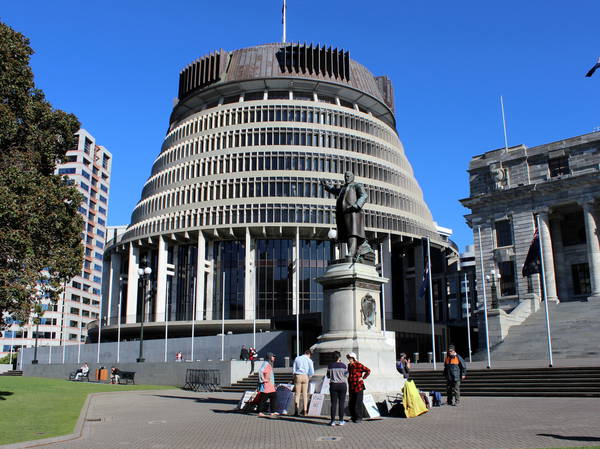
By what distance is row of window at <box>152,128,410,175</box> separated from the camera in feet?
253

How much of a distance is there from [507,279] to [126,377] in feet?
117

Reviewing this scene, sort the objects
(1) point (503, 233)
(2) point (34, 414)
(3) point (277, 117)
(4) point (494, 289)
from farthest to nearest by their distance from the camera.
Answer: (3) point (277, 117) → (1) point (503, 233) → (4) point (494, 289) → (2) point (34, 414)

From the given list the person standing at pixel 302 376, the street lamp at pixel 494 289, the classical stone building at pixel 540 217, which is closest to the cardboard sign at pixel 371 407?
the person standing at pixel 302 376

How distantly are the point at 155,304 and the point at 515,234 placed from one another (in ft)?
151

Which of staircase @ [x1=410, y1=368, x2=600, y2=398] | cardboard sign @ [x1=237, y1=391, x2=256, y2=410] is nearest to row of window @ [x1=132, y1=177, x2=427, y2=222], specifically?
staircase @ [x1=410, y1=368, x2=600, y2=398]

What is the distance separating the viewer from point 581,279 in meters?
53.8

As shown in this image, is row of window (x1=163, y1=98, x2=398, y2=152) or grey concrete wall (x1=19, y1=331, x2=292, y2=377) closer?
grey concrete wall (x1=19, y1=331, x2=292, y2=377)

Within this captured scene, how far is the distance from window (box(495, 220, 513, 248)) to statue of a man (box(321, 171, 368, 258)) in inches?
1615

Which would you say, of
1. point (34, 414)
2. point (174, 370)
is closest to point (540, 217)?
point (174, 370)

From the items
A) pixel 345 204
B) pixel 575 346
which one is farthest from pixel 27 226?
pixel 575 346

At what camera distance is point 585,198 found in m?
52.3

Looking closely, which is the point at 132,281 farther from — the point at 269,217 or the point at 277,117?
the point at 277,117

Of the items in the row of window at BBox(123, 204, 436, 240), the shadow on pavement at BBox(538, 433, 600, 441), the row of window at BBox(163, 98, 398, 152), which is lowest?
the shadow on pavement at BBox(538, 433, 600, 441)

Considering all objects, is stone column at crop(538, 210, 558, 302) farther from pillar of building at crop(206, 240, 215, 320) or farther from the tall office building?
the tall office building
